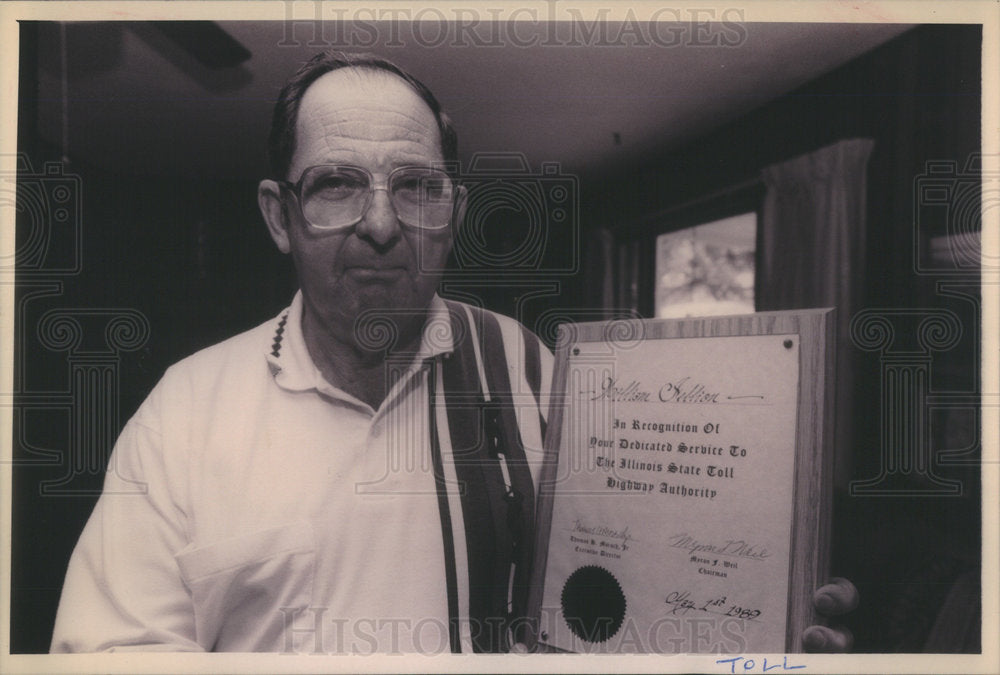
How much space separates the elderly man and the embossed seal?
3.8 inches

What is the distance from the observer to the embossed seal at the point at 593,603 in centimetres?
101

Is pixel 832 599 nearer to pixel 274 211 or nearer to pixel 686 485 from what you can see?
pixel 686 485

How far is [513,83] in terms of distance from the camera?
1141 millimetres

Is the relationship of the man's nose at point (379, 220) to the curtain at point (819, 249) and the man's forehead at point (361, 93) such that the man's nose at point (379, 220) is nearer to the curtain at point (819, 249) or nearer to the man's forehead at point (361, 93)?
the man's forehead at point (361, 93)

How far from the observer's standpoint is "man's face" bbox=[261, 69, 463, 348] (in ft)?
3.47

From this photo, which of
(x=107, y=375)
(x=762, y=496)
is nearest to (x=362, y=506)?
(x=107, y=375)

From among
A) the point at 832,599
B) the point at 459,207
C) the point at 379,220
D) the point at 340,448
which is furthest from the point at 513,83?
the point at 832,599

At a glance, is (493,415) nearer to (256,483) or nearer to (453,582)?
(453,582)

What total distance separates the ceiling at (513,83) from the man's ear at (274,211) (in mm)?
37

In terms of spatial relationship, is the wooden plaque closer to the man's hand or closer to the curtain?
the man's hand
